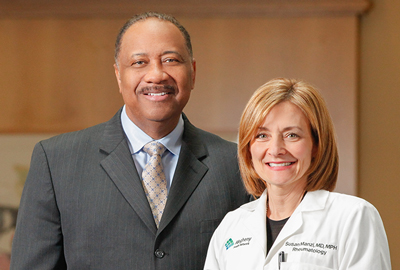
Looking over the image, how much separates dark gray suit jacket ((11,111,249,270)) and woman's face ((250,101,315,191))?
1.19 ft

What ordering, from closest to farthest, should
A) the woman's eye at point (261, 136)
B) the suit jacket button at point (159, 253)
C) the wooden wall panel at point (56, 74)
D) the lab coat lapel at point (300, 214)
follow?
the lab coat lapel at point (300, 214), the woman's eye at point (261, 136), the suit jacket button at point (159, 253), the wooden wall panel at point (56, 74)

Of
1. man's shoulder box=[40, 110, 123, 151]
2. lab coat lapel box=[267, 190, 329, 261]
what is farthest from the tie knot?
lab coat lapel box=[267, 190, 329, 261]

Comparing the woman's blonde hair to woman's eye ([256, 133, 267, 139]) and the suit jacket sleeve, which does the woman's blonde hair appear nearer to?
woman's eye ([256, 133, 267, 139])

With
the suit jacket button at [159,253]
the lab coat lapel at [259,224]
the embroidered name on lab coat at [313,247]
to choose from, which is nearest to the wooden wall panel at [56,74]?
the suit jacket button at [159,253]

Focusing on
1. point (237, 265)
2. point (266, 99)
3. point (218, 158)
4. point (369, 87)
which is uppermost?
point (369, 87)

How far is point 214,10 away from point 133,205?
2753 mm

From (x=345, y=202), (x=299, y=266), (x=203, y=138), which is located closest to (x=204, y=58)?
(x=203, y=138)

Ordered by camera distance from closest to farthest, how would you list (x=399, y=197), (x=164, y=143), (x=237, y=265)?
1. (x=237, y=265)
2. (x=164, y=143)
3. (x=399, y=197)

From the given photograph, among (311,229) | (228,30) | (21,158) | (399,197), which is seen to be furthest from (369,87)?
(21,158)

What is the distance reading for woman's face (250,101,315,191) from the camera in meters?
1.43

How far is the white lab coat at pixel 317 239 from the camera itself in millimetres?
1294

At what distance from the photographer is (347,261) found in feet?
4.24

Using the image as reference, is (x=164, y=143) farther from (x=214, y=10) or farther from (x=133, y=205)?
(x=214, y=10)

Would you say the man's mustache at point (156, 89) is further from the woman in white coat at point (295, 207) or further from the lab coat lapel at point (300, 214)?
the lab coat lapel at point (300, 214)
